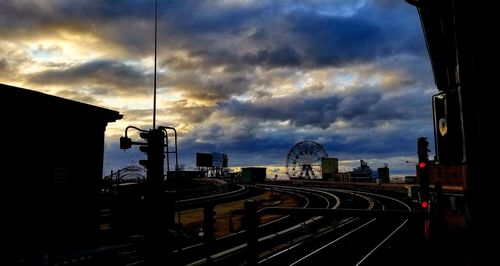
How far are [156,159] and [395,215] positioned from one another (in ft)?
26.3

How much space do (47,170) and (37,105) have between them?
9.02 feet

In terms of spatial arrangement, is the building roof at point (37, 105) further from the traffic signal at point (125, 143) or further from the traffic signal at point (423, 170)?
the traffic signal at point (423, 170)

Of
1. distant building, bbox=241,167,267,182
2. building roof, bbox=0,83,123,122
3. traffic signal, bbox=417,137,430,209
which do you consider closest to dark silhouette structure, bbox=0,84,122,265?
building roof, bbox=0,83,123,122

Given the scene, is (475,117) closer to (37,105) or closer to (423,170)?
(423,170)

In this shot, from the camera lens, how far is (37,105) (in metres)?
15.2

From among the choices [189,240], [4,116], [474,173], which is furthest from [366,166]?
[474,173]

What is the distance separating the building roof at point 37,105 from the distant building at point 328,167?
94.2 meters

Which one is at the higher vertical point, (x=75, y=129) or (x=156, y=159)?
(x=75, y=129)

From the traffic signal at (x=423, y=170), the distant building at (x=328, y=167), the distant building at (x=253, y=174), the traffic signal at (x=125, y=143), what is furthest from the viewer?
the distant building at (x=328, y=167)

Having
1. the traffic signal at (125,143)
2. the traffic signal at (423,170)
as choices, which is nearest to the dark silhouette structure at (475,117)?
the traffic signal at (423,170)

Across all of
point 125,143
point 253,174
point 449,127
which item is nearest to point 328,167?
point 253,174

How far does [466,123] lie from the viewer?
2.29m

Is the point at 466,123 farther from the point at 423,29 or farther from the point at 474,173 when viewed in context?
the point at 423,29

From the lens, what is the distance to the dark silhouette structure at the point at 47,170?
46.5 ft
